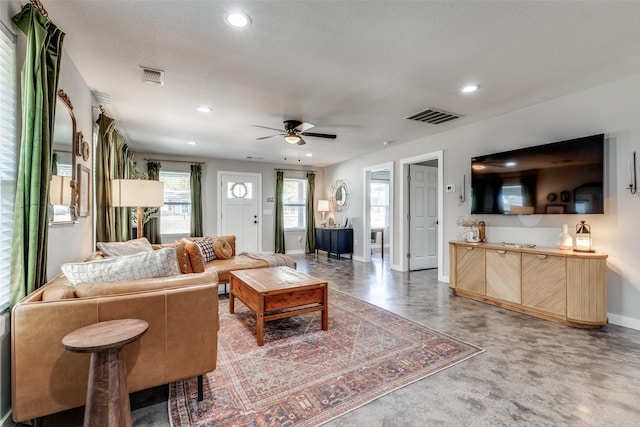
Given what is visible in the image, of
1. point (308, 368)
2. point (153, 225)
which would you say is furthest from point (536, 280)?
point (153, 225)

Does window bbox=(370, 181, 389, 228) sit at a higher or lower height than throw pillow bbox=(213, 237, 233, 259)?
higher

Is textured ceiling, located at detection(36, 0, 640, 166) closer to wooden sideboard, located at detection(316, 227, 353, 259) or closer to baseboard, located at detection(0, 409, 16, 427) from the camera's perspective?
baseboard, located at detection(0, 409, 16, 427)

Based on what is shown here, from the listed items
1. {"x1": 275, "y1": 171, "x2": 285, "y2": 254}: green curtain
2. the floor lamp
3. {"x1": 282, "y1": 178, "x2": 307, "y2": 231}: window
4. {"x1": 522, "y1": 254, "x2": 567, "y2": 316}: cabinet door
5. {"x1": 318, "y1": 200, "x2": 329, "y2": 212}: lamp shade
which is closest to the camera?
{"x1": 522, "y1": 254, "x2": 567, "y2": 316}: cabinet door

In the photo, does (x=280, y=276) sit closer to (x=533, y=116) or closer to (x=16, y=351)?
(x=16, y=351)

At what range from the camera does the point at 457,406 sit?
1.75 metres

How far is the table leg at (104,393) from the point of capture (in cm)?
132

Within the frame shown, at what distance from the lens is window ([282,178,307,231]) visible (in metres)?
8.09

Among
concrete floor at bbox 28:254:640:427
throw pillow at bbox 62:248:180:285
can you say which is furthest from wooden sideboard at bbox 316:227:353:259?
throw pillow at bbox 62:248:180:285

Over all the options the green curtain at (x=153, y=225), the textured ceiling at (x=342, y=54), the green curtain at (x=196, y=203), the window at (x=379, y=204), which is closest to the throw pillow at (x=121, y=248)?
the textured ceiling at (x=342, y=54)

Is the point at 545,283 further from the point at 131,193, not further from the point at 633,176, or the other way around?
the point at 131,193

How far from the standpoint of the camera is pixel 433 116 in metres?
4.00

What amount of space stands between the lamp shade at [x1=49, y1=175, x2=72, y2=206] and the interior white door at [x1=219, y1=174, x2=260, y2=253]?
15.9ft

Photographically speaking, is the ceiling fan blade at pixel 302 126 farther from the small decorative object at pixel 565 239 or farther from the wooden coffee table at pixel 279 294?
the small decorative object at pixel 565 239

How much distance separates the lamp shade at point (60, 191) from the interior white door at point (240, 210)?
485 centimetres
